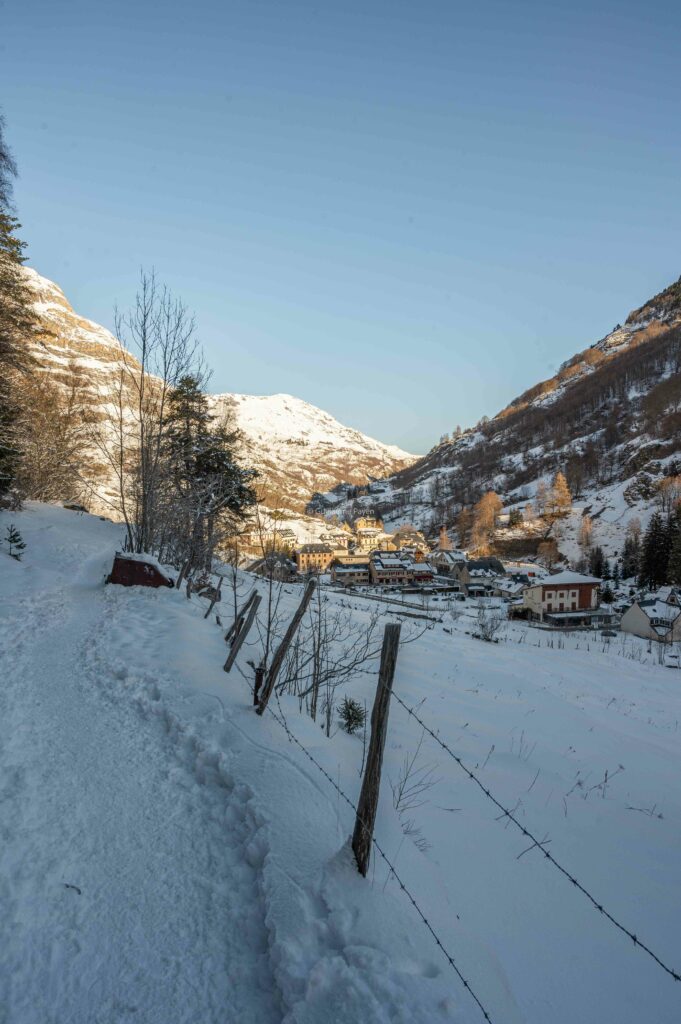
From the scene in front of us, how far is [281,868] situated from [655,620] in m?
39.0

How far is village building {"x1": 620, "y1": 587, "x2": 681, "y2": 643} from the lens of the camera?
31.9 meters

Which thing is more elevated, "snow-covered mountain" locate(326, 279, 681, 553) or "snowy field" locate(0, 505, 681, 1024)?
"snow-covered mountain" locate(326, 279, 681, 553)

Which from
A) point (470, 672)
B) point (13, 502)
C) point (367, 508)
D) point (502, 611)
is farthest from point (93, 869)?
point (367, 508)

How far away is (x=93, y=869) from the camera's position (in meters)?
3.04

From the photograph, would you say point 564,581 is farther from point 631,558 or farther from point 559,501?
point 559,501

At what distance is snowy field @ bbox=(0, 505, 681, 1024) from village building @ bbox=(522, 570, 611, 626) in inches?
1524

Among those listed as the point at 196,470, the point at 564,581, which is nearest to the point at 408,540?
the point at 564,581

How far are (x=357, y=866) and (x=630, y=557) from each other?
70861 millimetres

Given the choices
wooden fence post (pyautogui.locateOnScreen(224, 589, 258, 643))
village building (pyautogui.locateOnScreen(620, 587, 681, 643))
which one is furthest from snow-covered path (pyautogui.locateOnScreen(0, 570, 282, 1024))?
village building (pyautogui.locateOnScreen(620, 587, 681, 643))

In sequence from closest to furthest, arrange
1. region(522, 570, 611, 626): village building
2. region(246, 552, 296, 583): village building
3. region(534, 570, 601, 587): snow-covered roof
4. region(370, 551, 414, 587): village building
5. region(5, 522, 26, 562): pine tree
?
region(246, 552, 296, 583): village building, region(5, 522, 26, 562): pine tree, region(522, 570, 611, 626): village building, region(534, 570, 601, 587): snow-covered roof, region(370, 551, 414, 587): village building

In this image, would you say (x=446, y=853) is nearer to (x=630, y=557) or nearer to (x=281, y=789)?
(x=281, y=789)

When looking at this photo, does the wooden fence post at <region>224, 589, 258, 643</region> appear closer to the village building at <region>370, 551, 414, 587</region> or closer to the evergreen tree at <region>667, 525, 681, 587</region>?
the evergreen tree at <region>667, 525, 681, 587</region>

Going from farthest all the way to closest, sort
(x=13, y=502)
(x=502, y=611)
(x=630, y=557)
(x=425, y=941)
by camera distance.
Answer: (x=630, y=557) → (x=502, y=611) → (x=13, y=502) → (x=425, y=941)

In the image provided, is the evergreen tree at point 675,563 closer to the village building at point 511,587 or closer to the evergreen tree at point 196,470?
the village building at point 511,587
